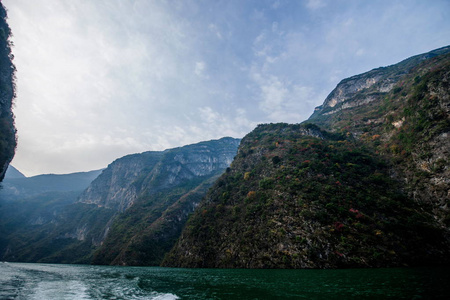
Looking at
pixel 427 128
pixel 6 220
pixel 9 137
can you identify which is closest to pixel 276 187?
pixel 427 128

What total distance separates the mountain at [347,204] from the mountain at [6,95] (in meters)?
54.6

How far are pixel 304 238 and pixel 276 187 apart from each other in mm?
18256

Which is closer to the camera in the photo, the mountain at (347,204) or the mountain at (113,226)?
the mountain at (347,204)

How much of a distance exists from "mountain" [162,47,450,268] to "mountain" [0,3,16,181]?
179 ft

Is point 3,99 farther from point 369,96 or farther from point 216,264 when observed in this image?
point 369,96

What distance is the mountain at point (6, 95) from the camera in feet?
157

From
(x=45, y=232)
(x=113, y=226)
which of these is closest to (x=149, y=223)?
(x=113, y=226)

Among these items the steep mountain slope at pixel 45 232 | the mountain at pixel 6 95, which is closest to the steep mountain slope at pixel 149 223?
the steep mountain slope at pixel 45 232

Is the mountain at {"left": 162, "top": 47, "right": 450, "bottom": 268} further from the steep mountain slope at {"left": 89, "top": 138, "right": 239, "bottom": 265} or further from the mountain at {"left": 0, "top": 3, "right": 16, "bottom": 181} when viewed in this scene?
the mountain at {"left": 0, "top": 3, "right": 16, "bottom": 181}

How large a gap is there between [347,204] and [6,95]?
9055cm

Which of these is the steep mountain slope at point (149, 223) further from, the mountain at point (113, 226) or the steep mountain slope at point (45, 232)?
the steep mountain slope at point (45, 232)

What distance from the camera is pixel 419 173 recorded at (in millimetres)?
41062

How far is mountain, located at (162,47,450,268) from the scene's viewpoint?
3297 centimetres

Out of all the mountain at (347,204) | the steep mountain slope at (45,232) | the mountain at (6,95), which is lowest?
the steep mountain slope at (45,232)
